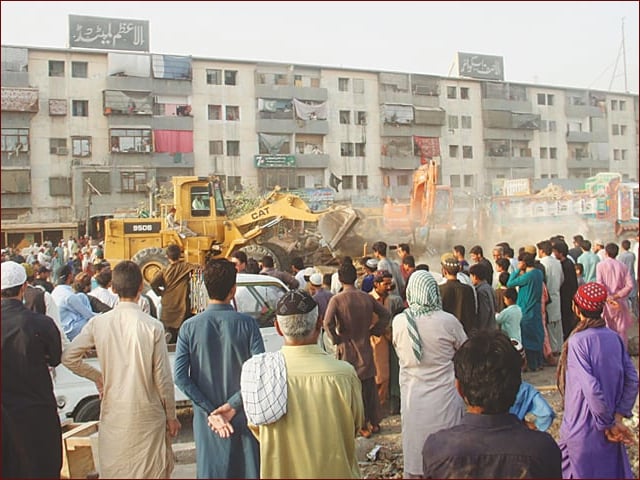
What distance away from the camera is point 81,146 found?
19.3 m

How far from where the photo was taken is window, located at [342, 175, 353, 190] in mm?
20281

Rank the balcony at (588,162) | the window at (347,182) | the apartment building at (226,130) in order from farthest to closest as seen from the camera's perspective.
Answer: the balcony at (588,162) → the window at (347,182) → the apartment building at (226,130)

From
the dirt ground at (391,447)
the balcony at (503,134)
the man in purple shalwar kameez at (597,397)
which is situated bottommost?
the dirt ground at (391,447)

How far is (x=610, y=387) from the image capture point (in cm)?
329

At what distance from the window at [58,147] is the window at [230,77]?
5.15 meters

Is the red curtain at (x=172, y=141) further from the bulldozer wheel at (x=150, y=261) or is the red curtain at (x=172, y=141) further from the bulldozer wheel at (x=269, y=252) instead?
the bulldozer wheel at (x=150, y=261)

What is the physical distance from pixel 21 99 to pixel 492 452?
19.0 metres

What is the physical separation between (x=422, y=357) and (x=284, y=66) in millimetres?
16791

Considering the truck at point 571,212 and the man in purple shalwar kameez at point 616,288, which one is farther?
the truck at point 571,212

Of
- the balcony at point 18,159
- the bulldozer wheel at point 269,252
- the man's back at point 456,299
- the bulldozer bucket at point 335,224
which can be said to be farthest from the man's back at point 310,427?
the balcony at point 18,159

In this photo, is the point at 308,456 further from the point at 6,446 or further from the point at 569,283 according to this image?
the point at 569,283

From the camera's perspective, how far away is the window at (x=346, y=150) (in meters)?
19.7

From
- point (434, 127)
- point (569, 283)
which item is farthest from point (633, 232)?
point (569, 283)

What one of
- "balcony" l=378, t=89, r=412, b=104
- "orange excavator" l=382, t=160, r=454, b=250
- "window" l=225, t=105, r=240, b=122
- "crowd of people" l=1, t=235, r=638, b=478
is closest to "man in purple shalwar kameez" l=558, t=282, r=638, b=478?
"crowd of people" l=1, t=235, r=638, b=478
